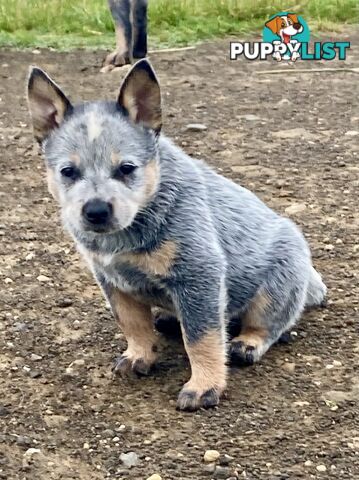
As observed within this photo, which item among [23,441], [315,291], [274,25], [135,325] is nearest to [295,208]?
[315,291]

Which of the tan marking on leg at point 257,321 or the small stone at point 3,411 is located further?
the tan marking on leg at point 257,321

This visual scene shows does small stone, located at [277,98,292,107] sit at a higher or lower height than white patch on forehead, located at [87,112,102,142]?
lower

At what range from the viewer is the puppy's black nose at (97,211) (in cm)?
341

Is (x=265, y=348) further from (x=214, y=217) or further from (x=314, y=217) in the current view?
(x=314, y=217)

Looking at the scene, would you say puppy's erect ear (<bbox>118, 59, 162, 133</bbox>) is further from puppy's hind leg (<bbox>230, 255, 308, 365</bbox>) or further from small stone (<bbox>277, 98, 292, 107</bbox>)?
small stone (<bbox>277, 98, 292, 107</bbox>)

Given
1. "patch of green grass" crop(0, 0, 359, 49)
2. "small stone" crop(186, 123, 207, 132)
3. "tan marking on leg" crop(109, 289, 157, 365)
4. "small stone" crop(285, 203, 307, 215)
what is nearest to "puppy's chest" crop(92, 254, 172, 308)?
"tan marking on leg" crop(109, 289, 157, 365)

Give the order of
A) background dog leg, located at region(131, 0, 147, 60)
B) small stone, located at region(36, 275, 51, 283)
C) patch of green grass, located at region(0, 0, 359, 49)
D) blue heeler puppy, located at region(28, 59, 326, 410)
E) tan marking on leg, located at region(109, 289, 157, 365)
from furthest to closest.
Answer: patch of green grass, located at region(0, 0, 359, 49)
background dog leg, located at region(131, 0, 147, 60)
small stone, located at region(36, 275, 51, 283)
tan marking on leg, located at region(109, 289, 157, 365)
blue heeler puppy, located at region(28, 59, 326, 410)

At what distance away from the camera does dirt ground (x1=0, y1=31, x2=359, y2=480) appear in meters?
3.42

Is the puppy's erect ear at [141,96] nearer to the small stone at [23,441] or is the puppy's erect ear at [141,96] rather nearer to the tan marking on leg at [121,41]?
the small stone at [23,441]

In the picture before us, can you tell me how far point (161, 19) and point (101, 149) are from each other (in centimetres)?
776

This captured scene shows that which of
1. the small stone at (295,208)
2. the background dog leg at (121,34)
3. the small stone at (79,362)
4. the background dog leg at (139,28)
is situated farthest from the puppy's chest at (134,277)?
the background dog leg at (139,28)

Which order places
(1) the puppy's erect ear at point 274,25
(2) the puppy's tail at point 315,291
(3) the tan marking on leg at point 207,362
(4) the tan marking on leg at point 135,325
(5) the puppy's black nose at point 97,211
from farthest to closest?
(1) the puppy's erect ear at point 274,25, (2) the puppy's tail at point 315,291, (4) the tan marking on leg at point 135,325, (3) the tan marking on leg at point 207,362, (5) the puppy's black nose at point 97,211

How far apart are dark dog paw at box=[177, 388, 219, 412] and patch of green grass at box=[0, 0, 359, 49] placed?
707cm

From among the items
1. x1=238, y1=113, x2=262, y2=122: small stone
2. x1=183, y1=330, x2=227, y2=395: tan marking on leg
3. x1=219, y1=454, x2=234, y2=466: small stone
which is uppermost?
x1=183, y1=330, x2=227, y2=395: tan marking on leg
